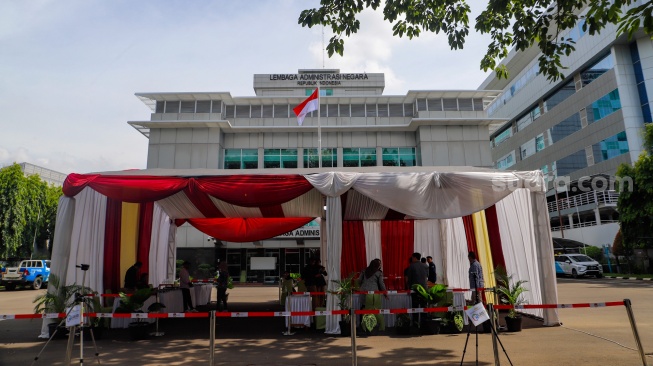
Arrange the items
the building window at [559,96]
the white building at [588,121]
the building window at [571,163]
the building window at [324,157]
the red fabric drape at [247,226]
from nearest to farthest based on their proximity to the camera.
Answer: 1. the red fabric drape at [247,226]
2. the white building at [588,121]
3. the building window at [324,157]
4. the building window at [571,163]
5. the building window at [559,96]

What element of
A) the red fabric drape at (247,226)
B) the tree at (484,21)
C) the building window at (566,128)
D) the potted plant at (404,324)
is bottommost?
the potted plant at (404,324)

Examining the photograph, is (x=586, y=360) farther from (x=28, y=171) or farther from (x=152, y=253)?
(x=28, y=171)

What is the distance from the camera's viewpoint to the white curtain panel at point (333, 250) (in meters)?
8.52

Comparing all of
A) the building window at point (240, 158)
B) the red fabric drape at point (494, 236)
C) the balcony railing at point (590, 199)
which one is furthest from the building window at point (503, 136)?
the red fabric drape at point (494, 236)

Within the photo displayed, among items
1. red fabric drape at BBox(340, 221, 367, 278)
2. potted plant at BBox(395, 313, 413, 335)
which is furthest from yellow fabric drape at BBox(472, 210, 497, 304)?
red fabric drape at BBox(340, 221, 367, 278)

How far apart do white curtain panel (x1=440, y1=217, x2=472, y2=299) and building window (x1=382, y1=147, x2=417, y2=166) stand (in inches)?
828

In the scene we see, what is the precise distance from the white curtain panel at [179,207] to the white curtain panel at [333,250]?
4.72 metres

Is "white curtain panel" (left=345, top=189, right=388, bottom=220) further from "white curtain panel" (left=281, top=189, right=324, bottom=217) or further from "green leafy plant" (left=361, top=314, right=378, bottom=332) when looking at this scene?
"green leafy plant" (left=361, top=314, right=378, bottom=332)

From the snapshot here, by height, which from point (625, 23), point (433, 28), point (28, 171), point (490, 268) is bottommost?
point (490, 268)

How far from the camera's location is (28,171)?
188 feet

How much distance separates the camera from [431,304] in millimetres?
9055

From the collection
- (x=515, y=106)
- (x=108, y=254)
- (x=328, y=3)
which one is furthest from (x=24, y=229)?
(x=515, y=106)

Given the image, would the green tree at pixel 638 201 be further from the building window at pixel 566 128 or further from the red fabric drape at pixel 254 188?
the red fabric drape at pixel 254 188

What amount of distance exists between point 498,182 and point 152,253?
1065 centimetres
